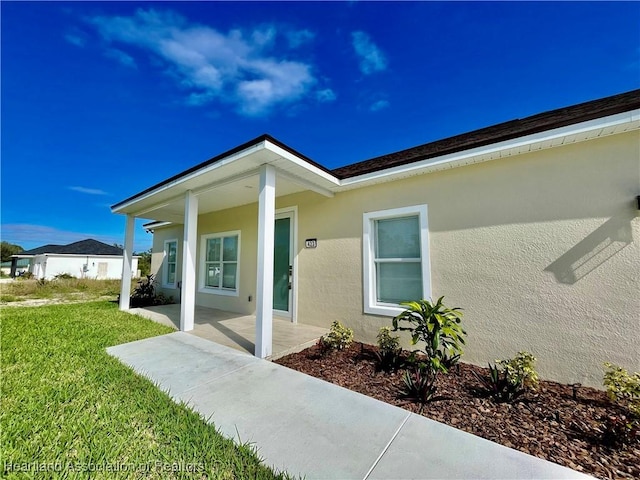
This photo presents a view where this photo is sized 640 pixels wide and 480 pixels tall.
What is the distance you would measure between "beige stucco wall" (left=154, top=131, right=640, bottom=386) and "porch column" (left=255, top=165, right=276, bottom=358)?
79.1 inches

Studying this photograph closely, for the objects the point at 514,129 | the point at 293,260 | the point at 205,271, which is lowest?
the point at 205,271

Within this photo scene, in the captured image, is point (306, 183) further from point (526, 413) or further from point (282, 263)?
point (526, 413)

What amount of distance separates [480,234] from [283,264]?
14.6 ft

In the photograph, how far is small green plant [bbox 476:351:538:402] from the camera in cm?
282

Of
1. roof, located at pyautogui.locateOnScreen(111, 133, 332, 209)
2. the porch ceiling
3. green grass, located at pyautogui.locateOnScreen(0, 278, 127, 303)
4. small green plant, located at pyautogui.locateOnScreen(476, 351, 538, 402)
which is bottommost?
green grass, located at pyautogui.locateOnScreen(0, 278, 127, 303)

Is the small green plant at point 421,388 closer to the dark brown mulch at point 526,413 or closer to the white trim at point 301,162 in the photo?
the dark brown mulch at point 526,413

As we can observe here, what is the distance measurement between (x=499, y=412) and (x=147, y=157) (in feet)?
69.0

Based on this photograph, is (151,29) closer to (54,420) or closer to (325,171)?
(325,171)

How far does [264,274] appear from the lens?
4.09 metres

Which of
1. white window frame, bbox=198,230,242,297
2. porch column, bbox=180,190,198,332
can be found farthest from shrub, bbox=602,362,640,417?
white window frame, bbox=198,230,242,297

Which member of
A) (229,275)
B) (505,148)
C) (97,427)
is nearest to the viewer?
(97,427)

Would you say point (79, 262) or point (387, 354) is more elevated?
point (79, 262)

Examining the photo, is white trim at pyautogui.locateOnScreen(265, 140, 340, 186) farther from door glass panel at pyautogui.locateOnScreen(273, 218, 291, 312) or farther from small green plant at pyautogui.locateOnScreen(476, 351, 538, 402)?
small green plant at pyautogui.locateOnScreen(476, 351, 538, 402)

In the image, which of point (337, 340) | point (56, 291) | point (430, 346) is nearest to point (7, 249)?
point (56, 291)
